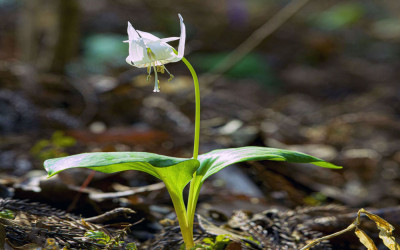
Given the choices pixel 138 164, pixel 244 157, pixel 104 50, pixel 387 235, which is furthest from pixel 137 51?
pixel 104 50

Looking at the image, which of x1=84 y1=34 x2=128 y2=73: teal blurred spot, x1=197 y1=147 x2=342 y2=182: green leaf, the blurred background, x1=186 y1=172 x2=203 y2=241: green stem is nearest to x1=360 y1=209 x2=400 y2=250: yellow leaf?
x1=197 y1=147 x2=342 y2=182: green leaf

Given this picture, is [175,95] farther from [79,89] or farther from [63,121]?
[63,121]

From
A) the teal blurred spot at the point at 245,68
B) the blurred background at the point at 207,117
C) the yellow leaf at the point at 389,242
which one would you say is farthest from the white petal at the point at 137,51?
the teal blurred spot at the point at 245,68

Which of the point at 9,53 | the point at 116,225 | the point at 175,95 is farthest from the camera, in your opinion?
the point at 9,53

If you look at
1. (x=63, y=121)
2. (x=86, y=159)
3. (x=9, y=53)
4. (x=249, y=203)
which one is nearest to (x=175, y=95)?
(x=63, y=121)

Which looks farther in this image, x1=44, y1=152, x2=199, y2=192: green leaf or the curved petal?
the curved petal

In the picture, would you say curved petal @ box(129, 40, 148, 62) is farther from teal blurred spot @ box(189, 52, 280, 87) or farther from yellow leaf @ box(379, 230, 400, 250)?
teal blurred spot @ box(189, 52, 280, 87)

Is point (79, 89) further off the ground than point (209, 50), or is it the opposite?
point (209, 50)

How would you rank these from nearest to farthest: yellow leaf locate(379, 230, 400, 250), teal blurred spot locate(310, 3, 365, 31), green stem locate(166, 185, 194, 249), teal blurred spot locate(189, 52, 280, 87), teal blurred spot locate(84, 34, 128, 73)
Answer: yellow leaf locate(379, 230, 400, 250)
green stem locate(166, 185, 194, 249)
teal blurred spot locate(84, 34, 128, 73)
teal blurred spot locate(189, 52, 280, 87)
teal blurred spot locate(310, 3, 365, 31)
